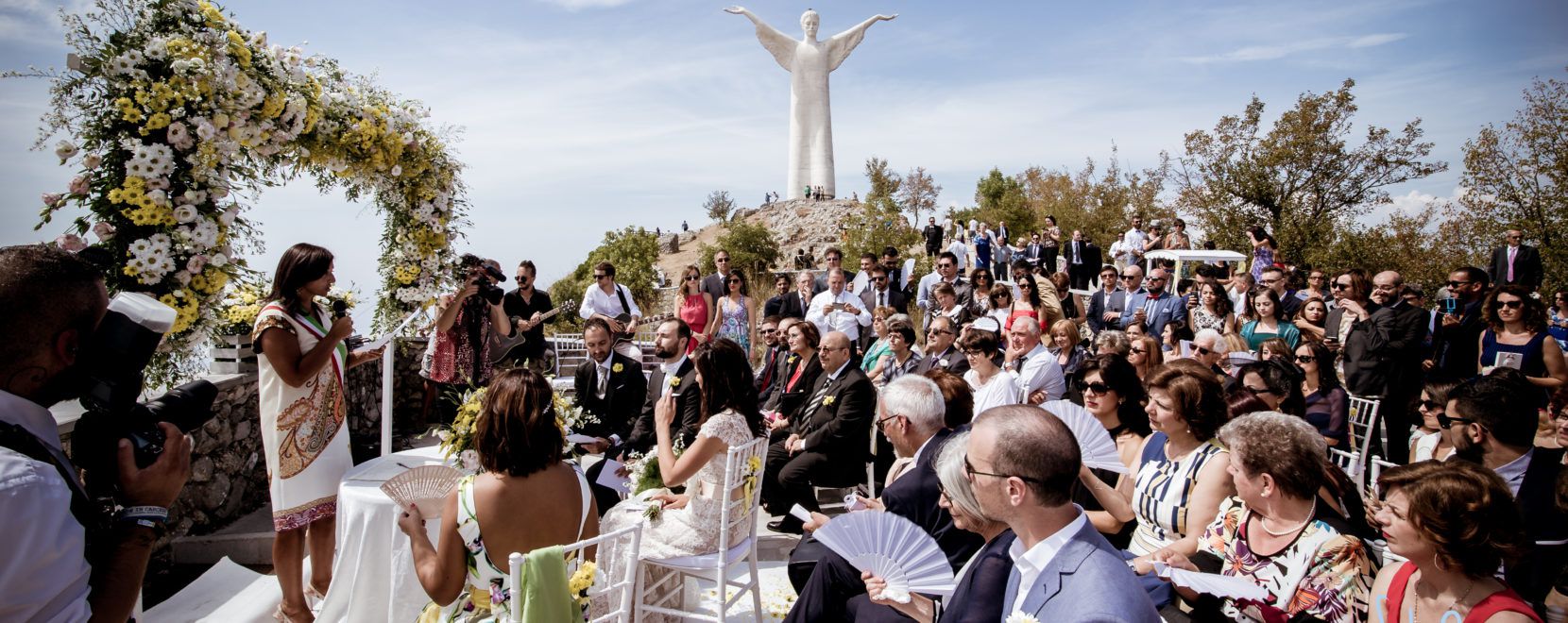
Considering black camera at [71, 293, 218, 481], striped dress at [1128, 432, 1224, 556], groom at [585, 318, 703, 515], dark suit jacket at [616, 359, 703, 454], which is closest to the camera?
black camera at [71, 293, 218, 481]

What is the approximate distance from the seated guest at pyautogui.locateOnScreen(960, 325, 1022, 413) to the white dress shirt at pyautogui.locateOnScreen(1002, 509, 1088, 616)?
133 inches

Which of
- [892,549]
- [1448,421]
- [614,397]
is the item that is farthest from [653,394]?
[1448,421]

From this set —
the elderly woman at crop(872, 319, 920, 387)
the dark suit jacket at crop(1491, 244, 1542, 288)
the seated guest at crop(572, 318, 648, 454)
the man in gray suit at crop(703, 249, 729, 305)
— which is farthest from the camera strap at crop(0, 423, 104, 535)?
the dark suit jacket at crop(1491, 244, 1542, 288)

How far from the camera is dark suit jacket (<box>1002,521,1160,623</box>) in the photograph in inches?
72.0

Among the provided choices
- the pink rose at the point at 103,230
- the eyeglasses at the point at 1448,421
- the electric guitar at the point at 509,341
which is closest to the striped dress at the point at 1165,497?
the eyeglasses at the point at 1448,421

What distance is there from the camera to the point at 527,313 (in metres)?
7.96

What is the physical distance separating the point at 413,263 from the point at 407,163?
65 centimetres

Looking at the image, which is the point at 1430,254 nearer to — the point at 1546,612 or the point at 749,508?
the point at 1546,612

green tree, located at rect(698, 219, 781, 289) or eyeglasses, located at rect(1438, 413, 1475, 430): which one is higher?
green tree, located at rect(698, 219, 781, 289)

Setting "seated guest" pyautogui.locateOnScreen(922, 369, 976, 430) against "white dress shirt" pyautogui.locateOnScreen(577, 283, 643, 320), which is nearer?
"seated guest" pyautogui.locateOnScreen(922, 369, 976, 430)

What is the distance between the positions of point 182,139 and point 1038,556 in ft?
13.3

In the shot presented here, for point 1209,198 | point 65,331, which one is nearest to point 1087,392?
point 65,331

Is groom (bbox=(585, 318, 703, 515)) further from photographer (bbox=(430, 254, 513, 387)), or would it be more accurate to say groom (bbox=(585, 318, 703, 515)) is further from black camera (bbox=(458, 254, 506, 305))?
photographer (bbox=(430, 254, 513, 387))

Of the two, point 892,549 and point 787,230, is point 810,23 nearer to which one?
point 787,230
